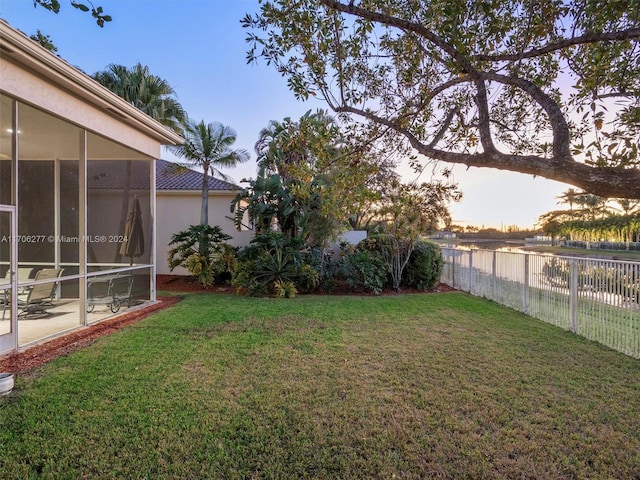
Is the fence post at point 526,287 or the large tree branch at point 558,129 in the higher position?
the large tree branch at point 558,129

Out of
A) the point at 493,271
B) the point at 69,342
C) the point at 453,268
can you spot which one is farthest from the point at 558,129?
the point at 453,268

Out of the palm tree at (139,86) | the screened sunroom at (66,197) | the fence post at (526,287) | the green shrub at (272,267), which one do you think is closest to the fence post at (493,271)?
the fence post at (526,287)

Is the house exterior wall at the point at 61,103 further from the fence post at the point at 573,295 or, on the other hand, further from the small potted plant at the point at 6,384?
the fence post at the point at 573,295

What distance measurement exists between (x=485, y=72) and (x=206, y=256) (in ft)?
33.6

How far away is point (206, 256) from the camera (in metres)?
11.7

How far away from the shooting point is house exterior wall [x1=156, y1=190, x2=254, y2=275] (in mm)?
14148

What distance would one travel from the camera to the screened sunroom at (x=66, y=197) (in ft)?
16.4

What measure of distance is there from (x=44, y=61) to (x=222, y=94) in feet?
27.1

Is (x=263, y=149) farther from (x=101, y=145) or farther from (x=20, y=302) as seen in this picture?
(x=20, y=302)

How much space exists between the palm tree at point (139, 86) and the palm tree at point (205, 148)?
4.05 m

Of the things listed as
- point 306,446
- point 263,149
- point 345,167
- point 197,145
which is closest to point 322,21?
point 345,167

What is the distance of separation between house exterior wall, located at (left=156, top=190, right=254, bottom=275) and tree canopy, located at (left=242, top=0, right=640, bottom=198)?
32.5 ft

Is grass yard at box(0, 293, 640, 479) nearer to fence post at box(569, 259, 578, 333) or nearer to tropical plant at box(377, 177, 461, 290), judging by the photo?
fence post at box(569, 259, 578, 333)

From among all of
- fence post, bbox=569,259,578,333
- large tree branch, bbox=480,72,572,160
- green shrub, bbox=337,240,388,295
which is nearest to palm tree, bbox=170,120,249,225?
green shrub, bbox=337,240,388,295
